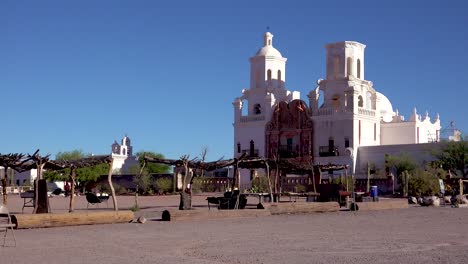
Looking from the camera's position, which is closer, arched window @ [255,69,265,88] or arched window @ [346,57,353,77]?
arched window @ [346,57,353,77]

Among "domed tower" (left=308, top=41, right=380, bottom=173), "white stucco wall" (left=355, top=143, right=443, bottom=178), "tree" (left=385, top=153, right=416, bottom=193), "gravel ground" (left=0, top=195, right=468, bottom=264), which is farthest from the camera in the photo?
"domed tower" (left=308, top=41, right=380, bottom=173)

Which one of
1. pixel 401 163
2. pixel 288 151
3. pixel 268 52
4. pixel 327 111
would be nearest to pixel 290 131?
pixel 288 151

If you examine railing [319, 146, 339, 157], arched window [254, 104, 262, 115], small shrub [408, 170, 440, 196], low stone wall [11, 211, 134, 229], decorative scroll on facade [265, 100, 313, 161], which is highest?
arched window [254, 104, 262, 115]

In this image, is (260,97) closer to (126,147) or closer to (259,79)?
(259,79)

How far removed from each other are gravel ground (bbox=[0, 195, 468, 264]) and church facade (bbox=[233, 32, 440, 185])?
143 feet

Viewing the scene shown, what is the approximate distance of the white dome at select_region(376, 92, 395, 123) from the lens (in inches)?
2869

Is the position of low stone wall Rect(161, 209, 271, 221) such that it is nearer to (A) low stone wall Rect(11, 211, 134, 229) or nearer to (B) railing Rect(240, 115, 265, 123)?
(A) low stone wall Rect(11, 211, 134, 229)

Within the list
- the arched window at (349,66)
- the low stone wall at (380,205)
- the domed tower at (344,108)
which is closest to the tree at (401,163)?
the domed tower at (344,108)

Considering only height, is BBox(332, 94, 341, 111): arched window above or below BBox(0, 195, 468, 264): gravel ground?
above

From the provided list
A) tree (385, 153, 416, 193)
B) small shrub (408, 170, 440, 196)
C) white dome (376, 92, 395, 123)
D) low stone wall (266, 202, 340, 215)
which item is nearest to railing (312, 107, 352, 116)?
tree (385, 153, 416, 193)

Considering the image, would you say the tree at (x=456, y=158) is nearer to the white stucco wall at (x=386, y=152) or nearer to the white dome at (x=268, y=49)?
the white stucco wall at (x=386, y=152)

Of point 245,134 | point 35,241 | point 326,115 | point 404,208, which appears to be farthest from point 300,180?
point 35,241

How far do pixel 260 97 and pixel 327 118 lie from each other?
29.5 ft

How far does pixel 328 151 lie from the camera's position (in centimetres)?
6575
